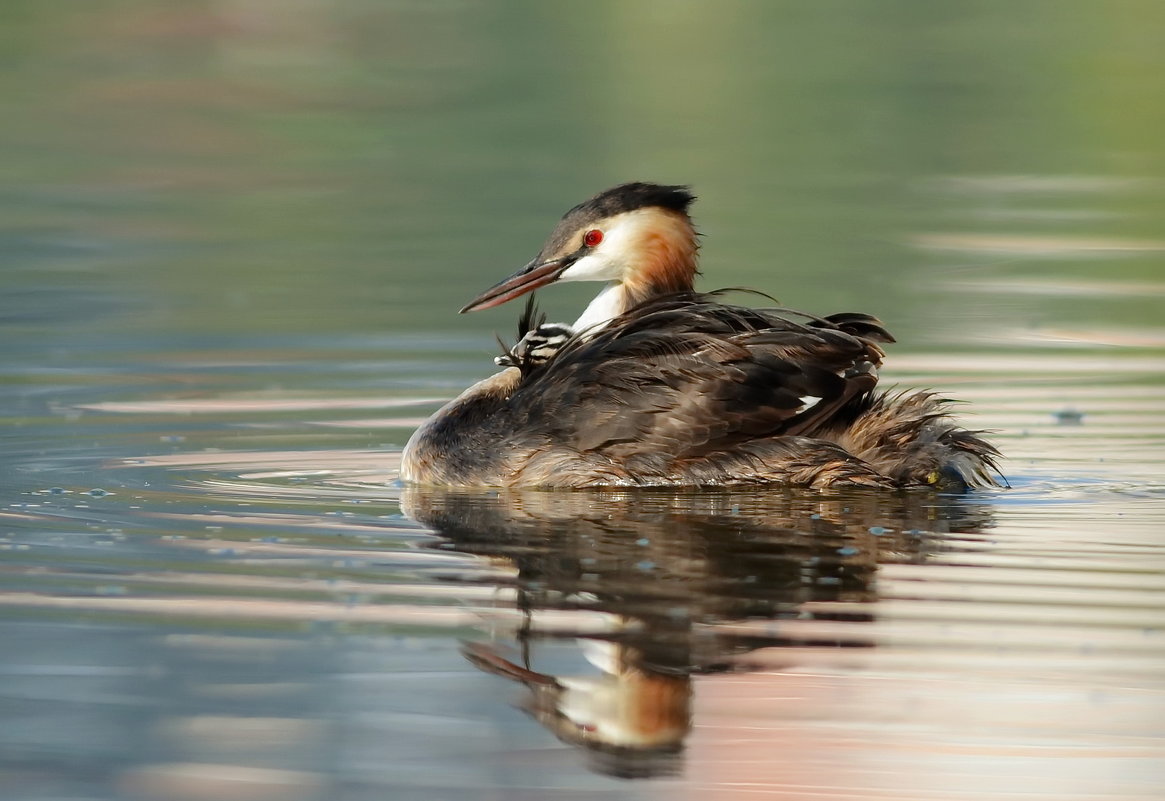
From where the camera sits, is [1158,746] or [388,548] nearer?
[1158,746]

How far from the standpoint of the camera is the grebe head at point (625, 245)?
9.41m

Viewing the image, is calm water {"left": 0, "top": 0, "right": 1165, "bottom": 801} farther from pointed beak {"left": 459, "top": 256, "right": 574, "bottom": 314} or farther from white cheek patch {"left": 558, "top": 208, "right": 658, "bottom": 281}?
white cheek patch {"left": 558, "top": 208, "right": 658, "bottom": 281}

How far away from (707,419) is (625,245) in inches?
47.4

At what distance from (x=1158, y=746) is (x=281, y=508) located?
3.97 meters

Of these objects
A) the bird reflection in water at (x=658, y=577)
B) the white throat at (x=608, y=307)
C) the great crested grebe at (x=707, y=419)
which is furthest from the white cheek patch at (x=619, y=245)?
the bird reflection in water at (x=658, y=577)

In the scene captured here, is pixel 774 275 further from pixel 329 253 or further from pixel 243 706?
pixel 243 706

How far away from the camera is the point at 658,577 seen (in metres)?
7.00

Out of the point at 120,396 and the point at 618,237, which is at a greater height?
the point at 618,237

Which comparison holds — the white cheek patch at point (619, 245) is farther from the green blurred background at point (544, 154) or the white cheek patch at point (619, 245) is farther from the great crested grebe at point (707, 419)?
the green blurred background at point (544, 154)

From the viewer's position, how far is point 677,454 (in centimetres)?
866

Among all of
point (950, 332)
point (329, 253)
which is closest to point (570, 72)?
point (329, 253)

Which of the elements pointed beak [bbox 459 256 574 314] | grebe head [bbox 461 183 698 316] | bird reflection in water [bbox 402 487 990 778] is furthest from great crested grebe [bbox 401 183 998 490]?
pointed beak [bbox 459 256 574 314]

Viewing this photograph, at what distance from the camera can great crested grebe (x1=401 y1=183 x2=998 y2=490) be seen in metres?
8.56

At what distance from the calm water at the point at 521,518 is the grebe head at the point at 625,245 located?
115 centimetres
